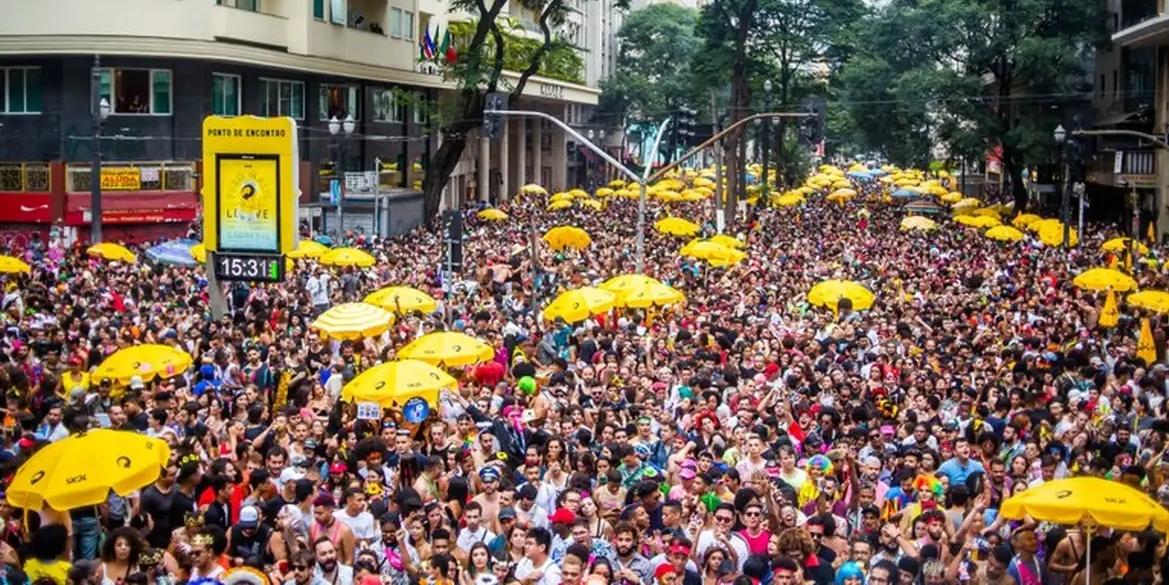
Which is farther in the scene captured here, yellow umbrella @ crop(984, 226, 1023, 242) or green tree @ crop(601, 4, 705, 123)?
green tree @ crop(601, 4, 705, 123)

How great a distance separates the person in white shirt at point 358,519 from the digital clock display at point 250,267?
10.5 meters

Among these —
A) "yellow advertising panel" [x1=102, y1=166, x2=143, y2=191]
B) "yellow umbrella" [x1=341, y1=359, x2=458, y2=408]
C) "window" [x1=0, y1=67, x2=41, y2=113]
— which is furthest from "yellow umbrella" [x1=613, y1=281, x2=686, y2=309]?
"window" [x1=0, y1=67, x2=41, y2=113]

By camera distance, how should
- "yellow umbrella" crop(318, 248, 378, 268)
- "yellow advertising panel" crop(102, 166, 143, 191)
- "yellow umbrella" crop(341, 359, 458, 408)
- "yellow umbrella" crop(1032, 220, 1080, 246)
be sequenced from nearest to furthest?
"yellow umbrella" crop(341, 359, 458, 408) < "yellow umbrella" crop(318, 248, 378, 268) < "yellow umbrella" crop(1032, 220, 1080, 246) < "yellow advertising panel" crop(102, 166, 143, 191)

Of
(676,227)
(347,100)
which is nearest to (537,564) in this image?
(676,227)

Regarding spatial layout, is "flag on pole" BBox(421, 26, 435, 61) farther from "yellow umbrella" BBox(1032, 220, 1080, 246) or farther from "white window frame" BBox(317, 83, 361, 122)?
"yellow umbrella" BBox(1032, 220, 1080, 246)

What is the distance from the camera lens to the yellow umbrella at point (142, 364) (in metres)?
16.9

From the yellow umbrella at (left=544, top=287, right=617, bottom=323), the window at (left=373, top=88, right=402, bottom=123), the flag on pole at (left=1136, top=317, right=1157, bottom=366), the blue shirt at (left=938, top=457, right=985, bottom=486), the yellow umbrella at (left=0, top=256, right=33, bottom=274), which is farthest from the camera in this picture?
the window at (left=373, top=88, right=402, bottom=123)

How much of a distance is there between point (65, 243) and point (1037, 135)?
32070mm

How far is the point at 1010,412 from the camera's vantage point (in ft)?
54.6

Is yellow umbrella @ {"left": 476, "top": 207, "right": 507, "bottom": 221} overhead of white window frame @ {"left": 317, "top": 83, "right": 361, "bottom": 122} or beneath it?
beneath

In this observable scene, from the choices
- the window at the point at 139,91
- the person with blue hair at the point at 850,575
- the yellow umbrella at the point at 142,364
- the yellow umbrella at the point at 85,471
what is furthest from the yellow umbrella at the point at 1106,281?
the window at the point at 139,91

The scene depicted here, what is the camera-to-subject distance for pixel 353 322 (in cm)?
1975

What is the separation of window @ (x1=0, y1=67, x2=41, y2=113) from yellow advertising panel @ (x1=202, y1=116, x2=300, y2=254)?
23682 millimetres

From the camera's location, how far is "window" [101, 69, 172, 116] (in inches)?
1698
